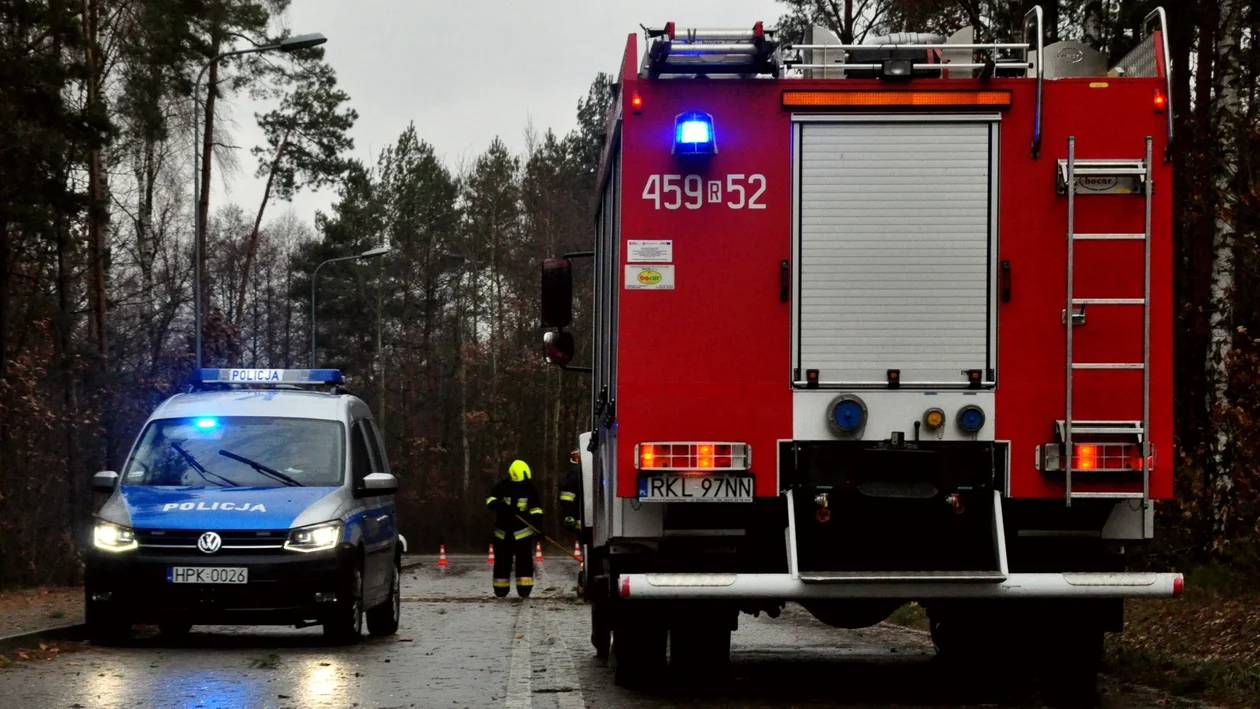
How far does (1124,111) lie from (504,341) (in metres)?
60.1

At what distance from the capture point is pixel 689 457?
30.3 feet

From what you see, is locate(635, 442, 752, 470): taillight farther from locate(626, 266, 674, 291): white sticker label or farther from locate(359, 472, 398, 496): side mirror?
locate(359, 472, 398, 496): side mirror

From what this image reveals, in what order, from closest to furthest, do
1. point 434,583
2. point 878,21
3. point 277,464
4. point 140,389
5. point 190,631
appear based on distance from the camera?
point 277,464 → point 190,631 → point 434,583 → point 878,21 → point 140,389

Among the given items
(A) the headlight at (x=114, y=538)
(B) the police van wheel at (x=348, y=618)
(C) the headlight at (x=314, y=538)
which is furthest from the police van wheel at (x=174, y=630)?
(C) the headlight at (x=314, y=538)

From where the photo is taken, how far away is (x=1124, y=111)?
9359 mm

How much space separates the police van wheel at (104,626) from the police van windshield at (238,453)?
112cm

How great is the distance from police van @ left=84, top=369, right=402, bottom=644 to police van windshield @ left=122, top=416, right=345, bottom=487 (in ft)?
0.04

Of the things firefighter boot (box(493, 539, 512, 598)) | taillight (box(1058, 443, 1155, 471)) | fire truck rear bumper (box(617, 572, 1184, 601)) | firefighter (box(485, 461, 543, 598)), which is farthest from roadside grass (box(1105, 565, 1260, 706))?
firefighter boot (box(493, 539, 512, 598))

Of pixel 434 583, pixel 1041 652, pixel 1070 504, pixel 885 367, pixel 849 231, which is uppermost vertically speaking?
pixel 849 231

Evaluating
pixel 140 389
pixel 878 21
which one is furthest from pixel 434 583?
pixel 878 21

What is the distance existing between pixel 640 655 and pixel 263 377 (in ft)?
22.1

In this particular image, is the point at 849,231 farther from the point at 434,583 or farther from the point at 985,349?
the point at 434,583

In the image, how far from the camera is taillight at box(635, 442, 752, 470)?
9.22 meters

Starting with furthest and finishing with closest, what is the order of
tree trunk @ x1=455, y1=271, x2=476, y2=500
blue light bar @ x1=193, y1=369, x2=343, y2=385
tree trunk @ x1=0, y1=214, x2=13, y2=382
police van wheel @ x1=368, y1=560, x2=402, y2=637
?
tree trunk @ x1=455, y1=271, x2=476, y2=500
tree trunk @ x1=0, y1=214, x2=13, y2=382
blue light bar @ x1=193, y1=369, x2=343, y2=385
police van wheel @ x1=368, y1=560, x2=402, y2=637
